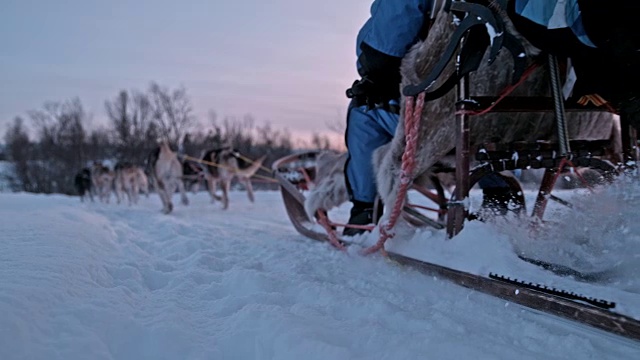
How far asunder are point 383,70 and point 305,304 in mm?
1404

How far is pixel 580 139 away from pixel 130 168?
15.5 m

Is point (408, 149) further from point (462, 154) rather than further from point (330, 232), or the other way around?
point (330, 232)

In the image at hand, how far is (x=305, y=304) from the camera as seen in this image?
148 centimetres

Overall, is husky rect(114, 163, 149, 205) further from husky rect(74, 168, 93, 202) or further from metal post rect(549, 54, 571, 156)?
metal post rect(549, 54, 571, 156)

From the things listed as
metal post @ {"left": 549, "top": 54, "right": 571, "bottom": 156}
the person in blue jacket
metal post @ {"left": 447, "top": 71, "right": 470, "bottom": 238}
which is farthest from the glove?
metal post @ {"left": 549, "top": 54, "right": 571, "bottom": 156}

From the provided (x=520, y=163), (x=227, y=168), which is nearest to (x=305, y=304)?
(x=520, y=163)

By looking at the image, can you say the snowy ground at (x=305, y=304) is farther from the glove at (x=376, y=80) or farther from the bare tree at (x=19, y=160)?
the bare tree at (x=19, y=160)

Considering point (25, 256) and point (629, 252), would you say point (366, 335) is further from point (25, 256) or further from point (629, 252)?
point (25, 256)

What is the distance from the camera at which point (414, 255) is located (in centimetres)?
215

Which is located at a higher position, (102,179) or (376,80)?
(376,80)

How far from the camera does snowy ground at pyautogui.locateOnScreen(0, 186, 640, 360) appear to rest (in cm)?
105

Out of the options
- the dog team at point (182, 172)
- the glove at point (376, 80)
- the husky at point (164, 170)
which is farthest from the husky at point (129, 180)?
the glove at point (376, 80)

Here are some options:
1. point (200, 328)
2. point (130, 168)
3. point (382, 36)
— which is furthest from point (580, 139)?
point (130, 168)

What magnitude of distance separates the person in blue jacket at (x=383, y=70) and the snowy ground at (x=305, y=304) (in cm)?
72
